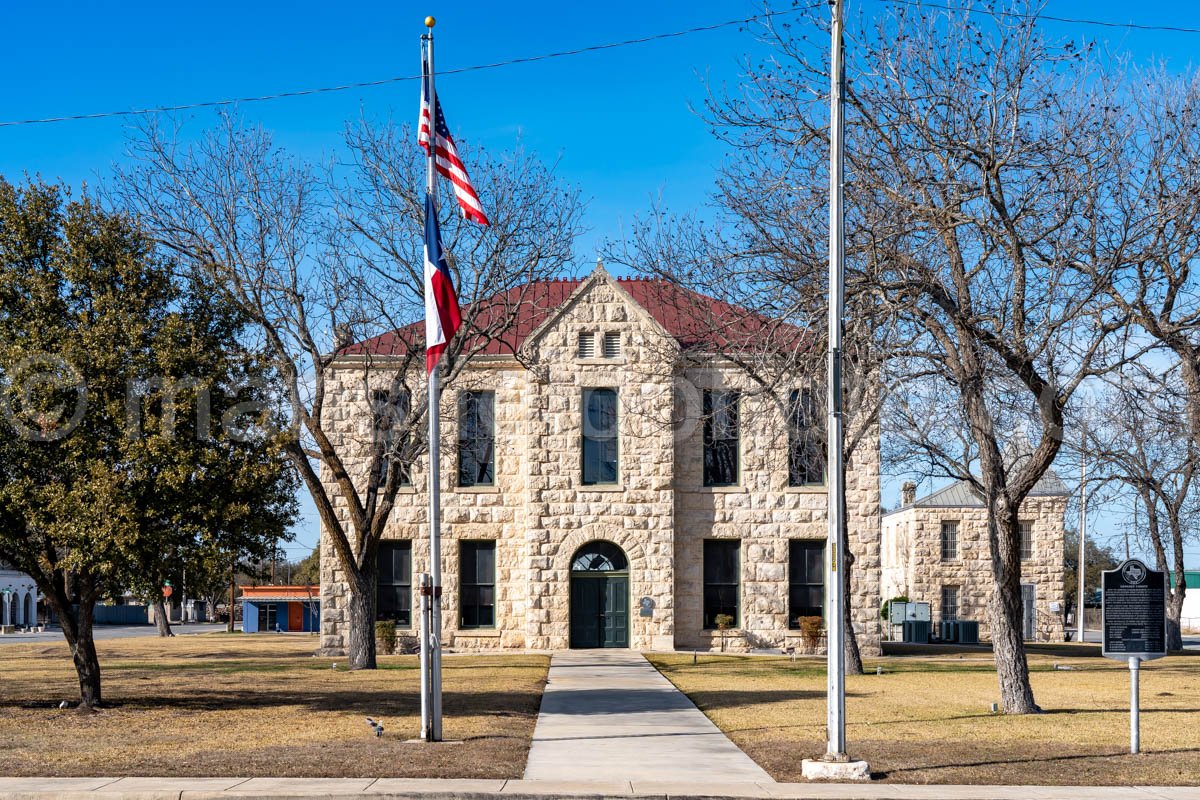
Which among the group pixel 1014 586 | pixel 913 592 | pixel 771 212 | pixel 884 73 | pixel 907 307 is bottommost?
pixel 913 592

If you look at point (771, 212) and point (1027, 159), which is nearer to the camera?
point (1027, 159)

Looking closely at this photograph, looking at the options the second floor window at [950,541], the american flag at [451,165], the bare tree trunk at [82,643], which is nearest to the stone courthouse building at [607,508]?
the bare tree trunk at [82,643]

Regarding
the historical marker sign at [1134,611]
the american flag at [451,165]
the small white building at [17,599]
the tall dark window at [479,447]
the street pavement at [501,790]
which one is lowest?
the small white building at [17,599]

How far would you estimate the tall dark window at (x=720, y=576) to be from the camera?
122 ft

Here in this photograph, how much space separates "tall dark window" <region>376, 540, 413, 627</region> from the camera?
37.3 m

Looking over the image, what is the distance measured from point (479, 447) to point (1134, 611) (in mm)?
23753

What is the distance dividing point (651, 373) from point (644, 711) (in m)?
15.8

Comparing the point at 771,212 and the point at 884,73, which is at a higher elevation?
the point at 884,73

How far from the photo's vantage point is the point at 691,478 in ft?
122

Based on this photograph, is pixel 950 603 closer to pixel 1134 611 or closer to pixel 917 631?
pixel 917 631

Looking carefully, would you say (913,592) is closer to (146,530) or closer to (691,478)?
(691,478)

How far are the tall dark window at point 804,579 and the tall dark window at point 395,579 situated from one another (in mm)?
10785

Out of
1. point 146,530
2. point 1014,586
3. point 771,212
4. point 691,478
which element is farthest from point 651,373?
point 146,530

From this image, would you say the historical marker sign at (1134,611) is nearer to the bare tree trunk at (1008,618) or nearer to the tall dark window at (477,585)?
the bare tree trunk at (1008,618)
